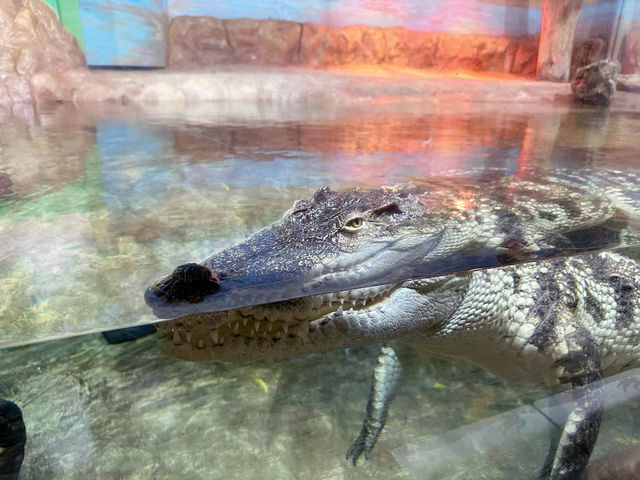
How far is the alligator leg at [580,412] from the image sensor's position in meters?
1.82

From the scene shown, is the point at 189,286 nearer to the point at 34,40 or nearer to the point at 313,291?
the point at 313,291

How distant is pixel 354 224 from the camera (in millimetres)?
1703

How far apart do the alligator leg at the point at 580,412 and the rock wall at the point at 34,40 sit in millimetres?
3726

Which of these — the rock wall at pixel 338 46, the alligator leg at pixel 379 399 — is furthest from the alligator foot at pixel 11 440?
the rock wall at pixel 338 46

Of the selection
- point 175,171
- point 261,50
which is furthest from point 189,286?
point 261,50

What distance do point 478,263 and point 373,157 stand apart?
1832 mm

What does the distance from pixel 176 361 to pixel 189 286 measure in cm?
140

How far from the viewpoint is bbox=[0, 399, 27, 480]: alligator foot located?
5.58 ft

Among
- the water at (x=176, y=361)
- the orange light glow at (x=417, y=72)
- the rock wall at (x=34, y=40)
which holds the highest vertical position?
the rock wall at (x=34, y=40)

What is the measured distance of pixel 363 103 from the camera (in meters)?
6.64

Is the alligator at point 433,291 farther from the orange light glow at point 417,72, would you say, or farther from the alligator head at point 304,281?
the orange light glow at point 417,72

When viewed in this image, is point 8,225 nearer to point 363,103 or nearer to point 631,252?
point 631,252

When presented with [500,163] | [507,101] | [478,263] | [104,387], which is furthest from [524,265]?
[507,101]

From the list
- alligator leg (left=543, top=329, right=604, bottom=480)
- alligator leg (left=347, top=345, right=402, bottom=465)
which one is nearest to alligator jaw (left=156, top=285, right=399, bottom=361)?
alligator leg (left=347, top=345, right=402, bottom=465)
